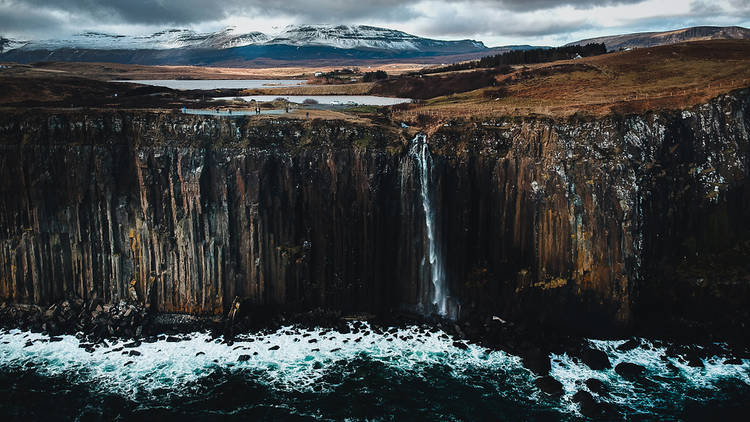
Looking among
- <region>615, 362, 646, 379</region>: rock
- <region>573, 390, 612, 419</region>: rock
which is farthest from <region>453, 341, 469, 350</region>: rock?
<region>615, 362, 646, 379</region>: rock

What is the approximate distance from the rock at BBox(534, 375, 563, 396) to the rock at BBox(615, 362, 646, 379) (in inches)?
166


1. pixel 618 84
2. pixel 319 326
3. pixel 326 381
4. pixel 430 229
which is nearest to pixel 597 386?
pixel 430 229

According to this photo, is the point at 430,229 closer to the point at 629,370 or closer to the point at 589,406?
the point at 629,370

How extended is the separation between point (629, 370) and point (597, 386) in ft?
10.1

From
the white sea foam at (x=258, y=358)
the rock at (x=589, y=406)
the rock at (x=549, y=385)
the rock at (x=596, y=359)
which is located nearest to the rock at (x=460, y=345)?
the white sea foam at (x=258, y=358)

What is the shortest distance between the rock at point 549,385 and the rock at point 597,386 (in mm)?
1633

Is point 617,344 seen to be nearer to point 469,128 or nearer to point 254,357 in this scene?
point 469,128

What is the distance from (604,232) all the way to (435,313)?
13.4m

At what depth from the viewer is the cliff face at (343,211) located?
35344mm

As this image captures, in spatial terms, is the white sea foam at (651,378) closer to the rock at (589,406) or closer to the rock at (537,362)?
the rock at (589,406)

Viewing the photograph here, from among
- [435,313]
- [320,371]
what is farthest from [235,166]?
[435,313]

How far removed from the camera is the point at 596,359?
31.2 metres

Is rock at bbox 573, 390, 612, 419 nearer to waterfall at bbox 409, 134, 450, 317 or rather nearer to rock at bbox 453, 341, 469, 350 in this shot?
rock at bbox 453, 341, 469, 350

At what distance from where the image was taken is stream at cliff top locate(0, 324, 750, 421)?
2756 centimetres
